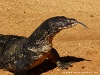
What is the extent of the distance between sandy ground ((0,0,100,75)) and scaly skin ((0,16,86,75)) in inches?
15.4

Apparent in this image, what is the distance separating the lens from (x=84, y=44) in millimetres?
9406

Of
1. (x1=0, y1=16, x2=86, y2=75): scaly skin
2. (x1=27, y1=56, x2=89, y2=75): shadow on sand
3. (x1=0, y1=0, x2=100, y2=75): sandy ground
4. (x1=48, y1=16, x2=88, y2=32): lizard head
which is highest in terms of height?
(x1=48, y1=16, x2=88, y2=32): lizard head

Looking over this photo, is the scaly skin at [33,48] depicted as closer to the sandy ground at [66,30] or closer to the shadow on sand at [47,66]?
the shadow on sand at [47,66]

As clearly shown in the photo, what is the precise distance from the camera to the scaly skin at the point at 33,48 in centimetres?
Answer: 722

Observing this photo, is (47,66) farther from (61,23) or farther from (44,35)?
(61,23)

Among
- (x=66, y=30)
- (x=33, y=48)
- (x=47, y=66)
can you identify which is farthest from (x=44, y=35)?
(x=66, y=30)

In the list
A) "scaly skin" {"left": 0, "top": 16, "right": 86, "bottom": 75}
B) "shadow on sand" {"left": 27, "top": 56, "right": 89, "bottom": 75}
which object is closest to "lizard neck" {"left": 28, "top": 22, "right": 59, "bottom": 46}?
"scaly skin" {"left": 0, "top": 16, "right": 86, "bottom": 75}

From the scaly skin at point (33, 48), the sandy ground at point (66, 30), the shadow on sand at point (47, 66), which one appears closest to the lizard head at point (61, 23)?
the scaly skin at point (33, 48)

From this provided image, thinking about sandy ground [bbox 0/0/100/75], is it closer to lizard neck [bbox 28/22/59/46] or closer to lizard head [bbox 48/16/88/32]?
lizard neck [bbox 28/22/59/46]

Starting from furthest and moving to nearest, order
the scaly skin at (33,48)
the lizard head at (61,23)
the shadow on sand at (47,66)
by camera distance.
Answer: the shadow on sand at (47,66), the scaly skin at (33,48), the lizard head at (61,23)

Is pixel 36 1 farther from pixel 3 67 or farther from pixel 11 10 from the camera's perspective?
pixel 3 67

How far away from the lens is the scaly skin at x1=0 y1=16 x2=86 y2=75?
284 inches

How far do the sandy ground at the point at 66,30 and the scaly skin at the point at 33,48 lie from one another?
39 cm

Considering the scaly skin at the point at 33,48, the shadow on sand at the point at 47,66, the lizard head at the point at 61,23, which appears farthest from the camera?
the shadow on sand at the point at 47,66
